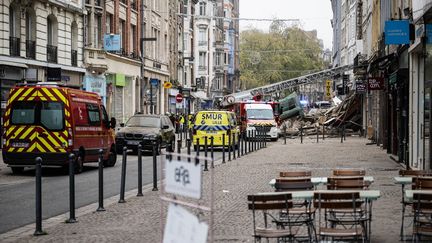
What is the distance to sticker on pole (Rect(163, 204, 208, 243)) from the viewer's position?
19.7 feet

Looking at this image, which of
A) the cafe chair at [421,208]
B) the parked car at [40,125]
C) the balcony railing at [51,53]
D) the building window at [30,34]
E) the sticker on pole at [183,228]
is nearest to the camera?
the sticker on pole at [183,228]

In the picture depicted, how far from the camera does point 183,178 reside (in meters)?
6.50

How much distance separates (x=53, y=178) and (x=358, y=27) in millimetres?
39549

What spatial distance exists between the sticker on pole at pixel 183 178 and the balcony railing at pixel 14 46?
87.4 ft

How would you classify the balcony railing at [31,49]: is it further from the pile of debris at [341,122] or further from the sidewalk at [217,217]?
the pile of debris at [341,122]

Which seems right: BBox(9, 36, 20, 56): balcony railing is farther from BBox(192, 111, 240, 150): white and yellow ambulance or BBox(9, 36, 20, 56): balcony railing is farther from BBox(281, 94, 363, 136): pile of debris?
BBox(281, 94, 363, 136): pile of debris

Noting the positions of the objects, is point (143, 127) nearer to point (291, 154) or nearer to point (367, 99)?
point (291, 154)

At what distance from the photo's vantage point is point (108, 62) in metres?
45.6

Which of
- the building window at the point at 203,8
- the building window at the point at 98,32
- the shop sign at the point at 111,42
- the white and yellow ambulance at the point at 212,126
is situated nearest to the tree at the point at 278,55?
the building window at the point at 203,8

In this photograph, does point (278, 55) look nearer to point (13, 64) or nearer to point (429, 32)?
point (13, 64)

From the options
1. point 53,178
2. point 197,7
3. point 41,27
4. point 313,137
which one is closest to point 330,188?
point 53,178

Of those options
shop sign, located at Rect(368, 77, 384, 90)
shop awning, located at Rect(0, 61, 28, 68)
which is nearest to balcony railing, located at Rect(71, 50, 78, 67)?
shop awning, located at Rect(0, 61, 28, 68)

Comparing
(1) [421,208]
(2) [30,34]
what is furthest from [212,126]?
(1) [421,208]

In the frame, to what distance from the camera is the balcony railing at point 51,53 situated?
36.6 metres
